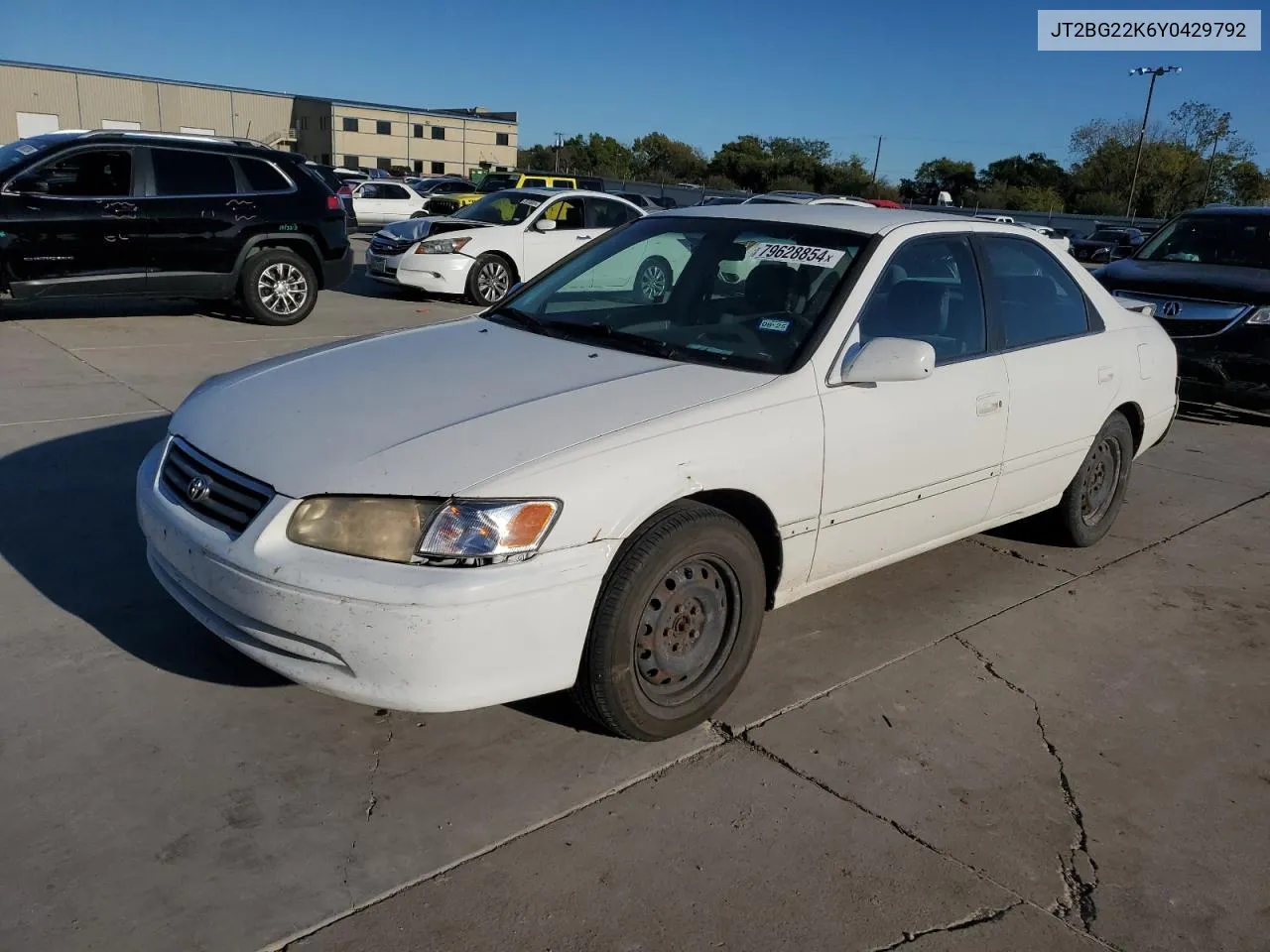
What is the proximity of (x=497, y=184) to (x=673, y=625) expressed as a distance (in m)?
28.0

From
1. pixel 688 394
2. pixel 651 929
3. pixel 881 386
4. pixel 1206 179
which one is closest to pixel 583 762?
pixel 651 929

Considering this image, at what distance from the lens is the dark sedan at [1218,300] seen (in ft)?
26.4

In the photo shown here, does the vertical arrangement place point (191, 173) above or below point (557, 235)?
above

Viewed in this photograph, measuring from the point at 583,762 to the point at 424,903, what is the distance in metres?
0.73

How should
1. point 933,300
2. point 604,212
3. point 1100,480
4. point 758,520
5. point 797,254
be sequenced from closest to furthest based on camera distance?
point 758,520 < point 797,254 < point 933,300 < point 1100,480 < point 604,212

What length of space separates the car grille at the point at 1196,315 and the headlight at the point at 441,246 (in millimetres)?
7942

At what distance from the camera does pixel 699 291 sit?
412cm

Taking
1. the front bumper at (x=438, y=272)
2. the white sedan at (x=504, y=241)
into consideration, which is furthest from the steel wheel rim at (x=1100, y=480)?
the front bumper at (x=438, y=272)

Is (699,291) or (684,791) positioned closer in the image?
(684,791)

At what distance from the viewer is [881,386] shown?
3.71 m

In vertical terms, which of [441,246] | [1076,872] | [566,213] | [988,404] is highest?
[566,213]

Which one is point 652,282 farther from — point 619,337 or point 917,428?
point 917,428

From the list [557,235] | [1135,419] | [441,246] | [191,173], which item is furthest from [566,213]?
[1135,419]

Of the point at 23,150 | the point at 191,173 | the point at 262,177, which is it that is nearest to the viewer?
the point at 23,150
